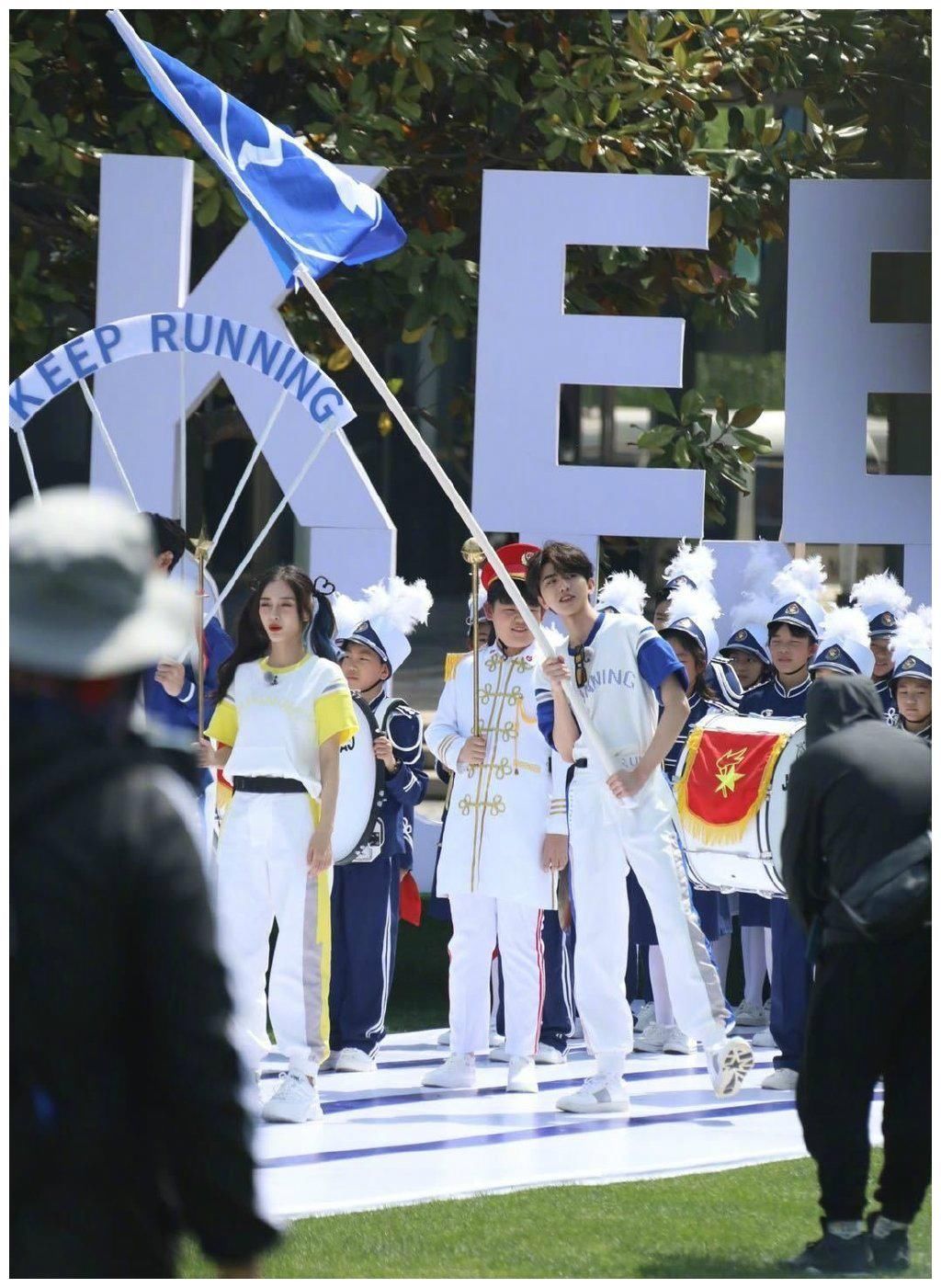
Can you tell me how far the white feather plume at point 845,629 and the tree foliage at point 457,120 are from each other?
4.48m

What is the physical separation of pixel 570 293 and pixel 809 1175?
682 cm

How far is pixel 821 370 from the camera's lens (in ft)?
35.7

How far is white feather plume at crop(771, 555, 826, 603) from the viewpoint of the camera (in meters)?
9.09

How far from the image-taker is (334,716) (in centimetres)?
739

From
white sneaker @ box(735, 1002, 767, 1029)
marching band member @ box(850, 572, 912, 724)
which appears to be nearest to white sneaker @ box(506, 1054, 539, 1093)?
white sneaker @ box(735, 1002, 767, 1029)

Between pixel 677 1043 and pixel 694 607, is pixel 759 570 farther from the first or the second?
pixel 677 1043

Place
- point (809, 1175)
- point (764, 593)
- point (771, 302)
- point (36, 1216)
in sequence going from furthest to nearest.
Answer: point (771, 302)
point (764, 593)
point (809, 1175)
point (36, 1216)

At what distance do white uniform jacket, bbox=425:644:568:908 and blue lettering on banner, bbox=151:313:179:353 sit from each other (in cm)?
192

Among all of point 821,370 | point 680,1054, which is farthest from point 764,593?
point 680,1054

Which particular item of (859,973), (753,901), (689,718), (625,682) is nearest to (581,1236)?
(859,973)

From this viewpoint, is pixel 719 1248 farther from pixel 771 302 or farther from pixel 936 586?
pixel 771 302

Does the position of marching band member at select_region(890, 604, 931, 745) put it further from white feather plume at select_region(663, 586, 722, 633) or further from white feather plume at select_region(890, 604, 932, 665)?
white feather plume at select_region(663, 586, 722, 633)

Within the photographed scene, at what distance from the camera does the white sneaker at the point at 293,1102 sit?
7.36 metres

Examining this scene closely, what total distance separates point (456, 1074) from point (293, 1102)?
33.2 inches
